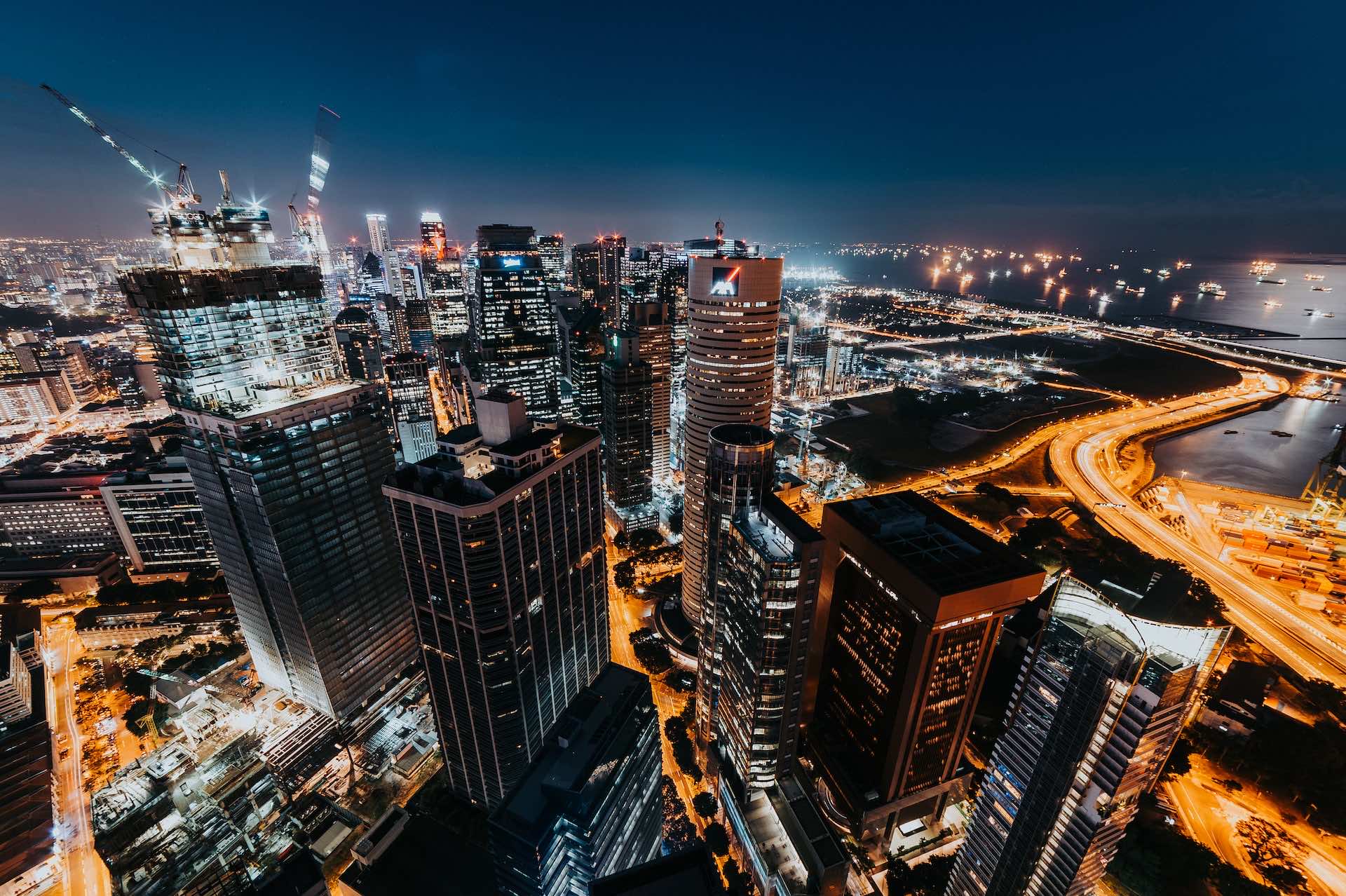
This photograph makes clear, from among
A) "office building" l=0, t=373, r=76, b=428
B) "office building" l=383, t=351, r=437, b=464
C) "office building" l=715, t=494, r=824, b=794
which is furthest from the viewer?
"office building" l=0, t=373, r=76, b=428

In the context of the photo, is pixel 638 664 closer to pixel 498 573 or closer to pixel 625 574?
pixel 625 574

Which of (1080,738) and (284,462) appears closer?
(1080,738)

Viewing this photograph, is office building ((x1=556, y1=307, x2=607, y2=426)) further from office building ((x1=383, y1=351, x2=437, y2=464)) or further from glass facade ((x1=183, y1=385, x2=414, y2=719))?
glass facade ((x1=183, y1=385, x2=414, y2=719))

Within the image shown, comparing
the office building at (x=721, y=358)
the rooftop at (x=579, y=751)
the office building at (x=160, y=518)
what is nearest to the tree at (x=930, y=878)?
the rooftop at (x=579, y=751)

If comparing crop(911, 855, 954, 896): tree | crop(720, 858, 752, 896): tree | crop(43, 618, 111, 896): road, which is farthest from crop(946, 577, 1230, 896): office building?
crop(43, 618, 111, 896): road

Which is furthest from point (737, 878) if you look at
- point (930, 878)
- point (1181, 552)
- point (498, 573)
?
point (1181, 552)

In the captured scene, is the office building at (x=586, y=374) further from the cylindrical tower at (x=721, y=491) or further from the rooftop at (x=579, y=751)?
the rooftop at (x=579, y=751)
